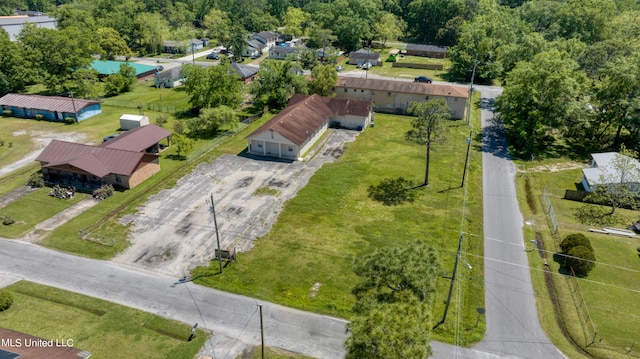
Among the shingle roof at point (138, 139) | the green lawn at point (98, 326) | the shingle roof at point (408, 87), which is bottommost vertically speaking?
the green lawn at point (98, 326)

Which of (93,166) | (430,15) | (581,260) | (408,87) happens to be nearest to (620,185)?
(581,260)

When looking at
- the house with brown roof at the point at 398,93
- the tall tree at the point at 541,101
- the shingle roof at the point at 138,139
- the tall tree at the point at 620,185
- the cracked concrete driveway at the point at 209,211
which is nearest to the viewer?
the cracked concrete driveway at the point at 209,211

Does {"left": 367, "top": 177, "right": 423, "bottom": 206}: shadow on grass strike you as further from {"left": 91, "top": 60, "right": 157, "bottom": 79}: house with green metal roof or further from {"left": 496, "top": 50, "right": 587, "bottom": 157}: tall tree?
{"left": 91, "top": 60, "right": 157, "bottom": 79}: house with green metal roof

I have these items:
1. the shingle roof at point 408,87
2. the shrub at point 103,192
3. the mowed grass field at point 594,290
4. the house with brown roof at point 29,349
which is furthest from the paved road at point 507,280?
the shrub at point 103,192

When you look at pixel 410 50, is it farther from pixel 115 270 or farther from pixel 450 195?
pixel 115 270

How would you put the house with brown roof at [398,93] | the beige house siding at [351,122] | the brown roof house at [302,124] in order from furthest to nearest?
the house with brown roof at [398,93], the beige house siding at [351,122], the brown roof house at [302,124]

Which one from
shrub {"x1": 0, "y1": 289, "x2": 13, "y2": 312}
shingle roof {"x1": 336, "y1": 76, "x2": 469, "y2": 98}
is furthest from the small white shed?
shrub {"x1": 0, "y1": 289, "x2": 13, "y2": 312}

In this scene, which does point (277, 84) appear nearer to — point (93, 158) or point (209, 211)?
point (93, 158)

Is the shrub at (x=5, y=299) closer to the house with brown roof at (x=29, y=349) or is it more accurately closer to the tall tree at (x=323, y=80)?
the house with brown roof at (x=29, y=349)
